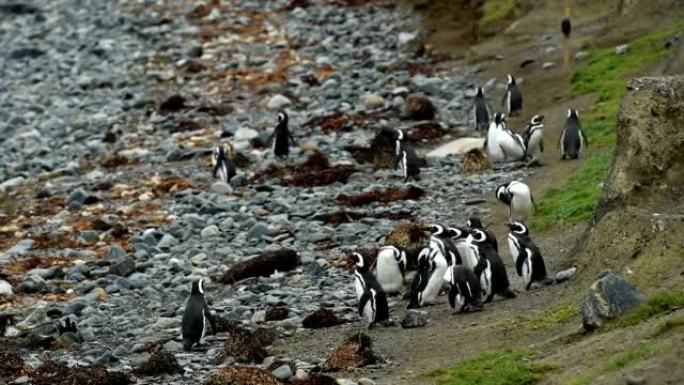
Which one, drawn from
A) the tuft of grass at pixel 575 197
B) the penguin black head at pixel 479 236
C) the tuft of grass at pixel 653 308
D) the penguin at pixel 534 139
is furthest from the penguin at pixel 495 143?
the tuft of grass at pixel 653 308

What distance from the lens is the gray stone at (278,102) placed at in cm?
2643

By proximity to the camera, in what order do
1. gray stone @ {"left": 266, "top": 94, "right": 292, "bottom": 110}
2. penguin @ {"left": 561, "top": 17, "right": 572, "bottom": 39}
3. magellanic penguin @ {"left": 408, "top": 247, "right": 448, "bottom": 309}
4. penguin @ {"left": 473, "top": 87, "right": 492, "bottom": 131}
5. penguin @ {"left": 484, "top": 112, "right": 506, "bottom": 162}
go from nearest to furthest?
magellanic penguin @ {"left": 408, "top": 247, "right": 448, "bottom": 309} < penguin @ {"left": 484, "top": 112, "right": 506, "bottom": 162} < penguin @ {"left": 473, "top": 87, "right": 492, "bottom": 131} < penguin @ {"left": 561, "top": 17, "right": 572, "bottom": 39} < gray stone @ {"left": 266, "top": 94, "right": 292, "bottom": 110}

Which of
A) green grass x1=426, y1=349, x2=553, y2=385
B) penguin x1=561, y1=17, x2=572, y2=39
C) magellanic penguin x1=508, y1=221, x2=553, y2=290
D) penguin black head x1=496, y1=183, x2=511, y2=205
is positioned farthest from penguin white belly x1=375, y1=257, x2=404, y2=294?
penguin x1=561, y1=17, x2=572, y2=39

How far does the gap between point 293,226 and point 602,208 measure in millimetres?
5697

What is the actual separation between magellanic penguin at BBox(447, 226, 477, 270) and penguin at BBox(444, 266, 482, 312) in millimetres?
491

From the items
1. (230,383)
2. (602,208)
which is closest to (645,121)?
(602,208)

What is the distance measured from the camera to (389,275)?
46.2ft

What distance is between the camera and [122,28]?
3753 centimetres

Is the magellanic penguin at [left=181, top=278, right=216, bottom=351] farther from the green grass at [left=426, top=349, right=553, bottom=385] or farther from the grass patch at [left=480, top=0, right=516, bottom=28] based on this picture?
the grass patch at [left=480, top=0, right=516, bottom=28]

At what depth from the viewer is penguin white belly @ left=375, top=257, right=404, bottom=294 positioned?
14.0 meters

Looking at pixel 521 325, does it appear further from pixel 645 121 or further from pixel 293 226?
pixel 293 226

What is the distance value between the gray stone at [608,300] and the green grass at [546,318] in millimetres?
749

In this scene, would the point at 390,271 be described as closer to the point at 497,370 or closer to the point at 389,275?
the point at 389,275

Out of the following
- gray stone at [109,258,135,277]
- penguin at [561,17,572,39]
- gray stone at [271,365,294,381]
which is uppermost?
penguin at [561,17,572,39]
